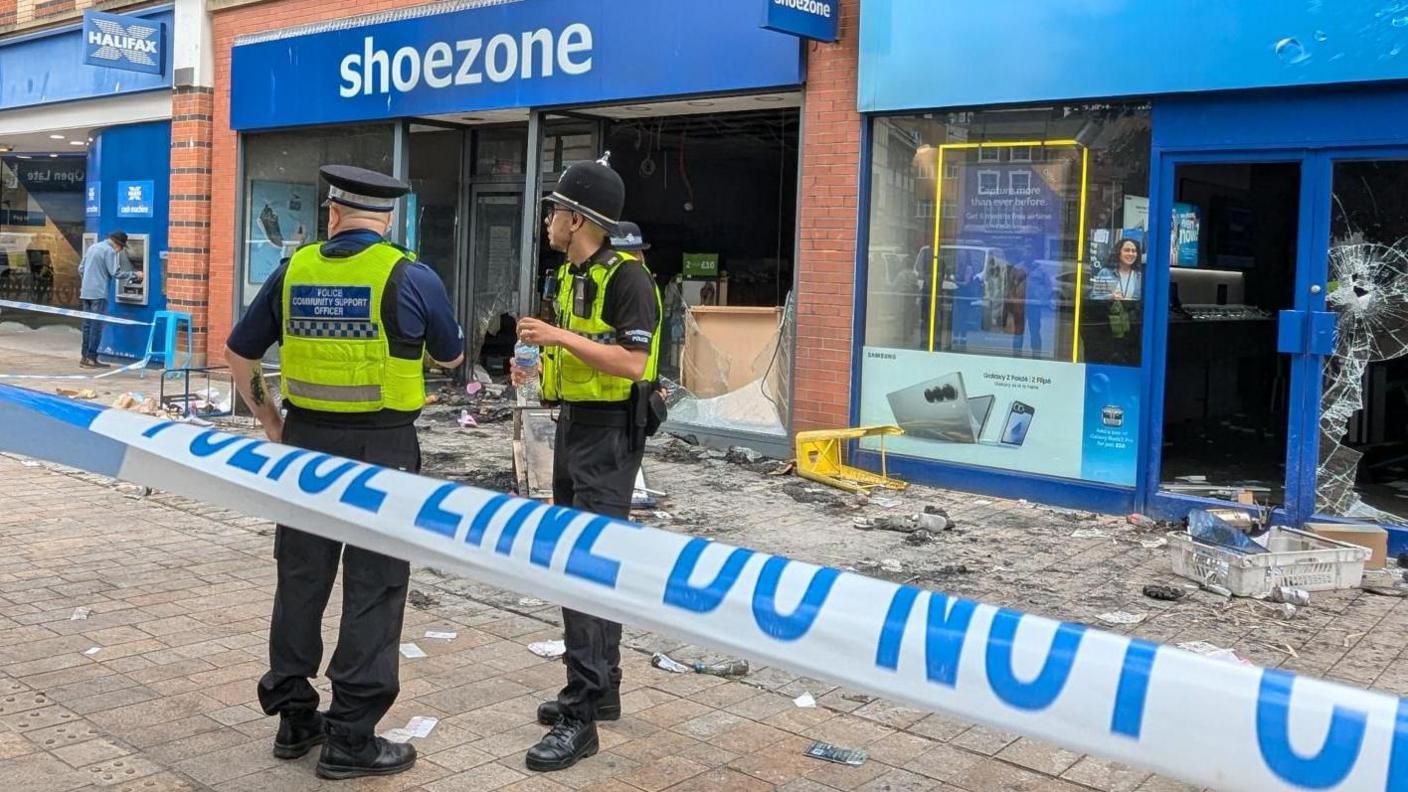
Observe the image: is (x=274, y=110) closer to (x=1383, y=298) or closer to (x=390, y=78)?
(x=390, y=78)

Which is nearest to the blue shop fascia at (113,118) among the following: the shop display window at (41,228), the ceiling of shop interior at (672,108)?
the shop display window at (41,228)

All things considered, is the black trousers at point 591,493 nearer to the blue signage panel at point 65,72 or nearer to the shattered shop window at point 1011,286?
the shattered shop window at point 1011,286

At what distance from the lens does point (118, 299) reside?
1697cm

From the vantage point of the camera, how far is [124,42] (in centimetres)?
1526

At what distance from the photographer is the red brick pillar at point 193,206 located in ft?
50.6

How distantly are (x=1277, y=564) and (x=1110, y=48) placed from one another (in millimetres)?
3578

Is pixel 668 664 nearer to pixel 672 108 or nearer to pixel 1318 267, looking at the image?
pixel 1318 267

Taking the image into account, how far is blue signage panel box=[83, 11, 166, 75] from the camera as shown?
1500 centimetres

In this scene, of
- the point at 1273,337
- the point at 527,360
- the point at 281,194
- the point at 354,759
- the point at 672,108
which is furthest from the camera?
the point at 281,194

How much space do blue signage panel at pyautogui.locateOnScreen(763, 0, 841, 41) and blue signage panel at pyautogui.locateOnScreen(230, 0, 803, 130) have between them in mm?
448

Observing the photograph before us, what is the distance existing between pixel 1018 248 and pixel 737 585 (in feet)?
22.0

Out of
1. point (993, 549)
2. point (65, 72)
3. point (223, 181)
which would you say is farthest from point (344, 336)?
point (65, 72)

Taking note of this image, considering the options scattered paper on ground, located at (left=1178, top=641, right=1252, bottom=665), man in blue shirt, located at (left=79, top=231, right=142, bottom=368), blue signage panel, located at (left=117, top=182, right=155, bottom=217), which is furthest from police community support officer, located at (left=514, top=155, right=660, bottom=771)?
blue signage panel, located at (left=117, top=182, right=155, bottom=217)

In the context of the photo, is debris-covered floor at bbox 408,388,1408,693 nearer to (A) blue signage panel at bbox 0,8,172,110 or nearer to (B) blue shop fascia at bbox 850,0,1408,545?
(B) blue shop fascia at bbox 850,0,1408,545
